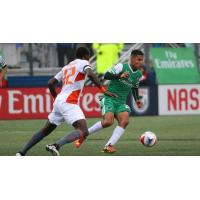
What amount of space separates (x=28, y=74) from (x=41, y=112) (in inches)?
71.7

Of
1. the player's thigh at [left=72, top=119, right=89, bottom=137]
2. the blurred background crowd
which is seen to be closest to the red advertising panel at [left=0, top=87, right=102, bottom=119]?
the blurred background crowd

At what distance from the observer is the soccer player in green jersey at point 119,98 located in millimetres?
12406

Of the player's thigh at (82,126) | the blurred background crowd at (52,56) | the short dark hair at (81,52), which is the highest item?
the blurred background crowd at (52,56)

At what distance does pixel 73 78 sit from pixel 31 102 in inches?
328

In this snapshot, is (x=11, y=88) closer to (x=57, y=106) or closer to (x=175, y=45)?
(x=175, y=45)

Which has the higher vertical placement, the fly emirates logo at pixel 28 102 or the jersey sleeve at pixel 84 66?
the jersey sleeve at pixel 84 66

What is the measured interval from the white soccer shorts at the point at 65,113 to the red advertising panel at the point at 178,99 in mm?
9338

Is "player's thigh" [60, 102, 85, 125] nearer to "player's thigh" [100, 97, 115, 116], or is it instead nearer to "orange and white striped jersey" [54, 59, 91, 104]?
"orange and white striped jersey" [54, 59, 91, 104]

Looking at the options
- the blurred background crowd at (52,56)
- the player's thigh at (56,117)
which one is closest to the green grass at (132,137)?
the player's thigh at (56,117)

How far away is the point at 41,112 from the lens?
20.0 meters

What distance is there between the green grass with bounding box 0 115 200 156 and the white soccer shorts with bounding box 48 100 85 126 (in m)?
1.05

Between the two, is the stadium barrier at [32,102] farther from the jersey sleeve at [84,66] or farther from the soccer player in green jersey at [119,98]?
the jersey sleeve at [84,66]

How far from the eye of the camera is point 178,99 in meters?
20.8

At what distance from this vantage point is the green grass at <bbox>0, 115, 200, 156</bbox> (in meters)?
12.8
